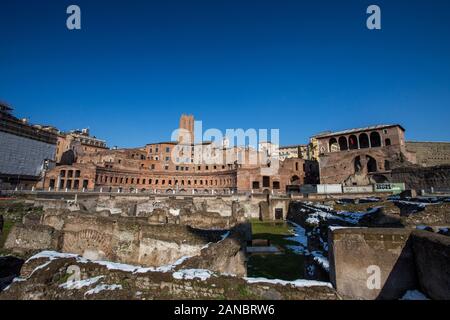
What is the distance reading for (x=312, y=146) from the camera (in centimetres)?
8700

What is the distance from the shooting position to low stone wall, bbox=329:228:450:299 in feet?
18.2

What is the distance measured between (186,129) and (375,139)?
213ft

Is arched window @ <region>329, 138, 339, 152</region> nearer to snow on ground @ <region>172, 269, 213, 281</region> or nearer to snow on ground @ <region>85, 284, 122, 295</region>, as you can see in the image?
snow on ground @ <region>172, 269, 213, 281</region>

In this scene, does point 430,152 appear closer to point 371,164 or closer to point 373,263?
point 371,164

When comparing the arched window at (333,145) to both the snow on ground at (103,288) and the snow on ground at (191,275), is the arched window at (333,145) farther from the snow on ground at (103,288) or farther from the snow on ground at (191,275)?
the snow on ground at (103,288)

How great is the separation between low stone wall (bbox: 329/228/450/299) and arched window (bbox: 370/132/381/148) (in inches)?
2090

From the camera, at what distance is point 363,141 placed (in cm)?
5381

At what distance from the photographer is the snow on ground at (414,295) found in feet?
17.1

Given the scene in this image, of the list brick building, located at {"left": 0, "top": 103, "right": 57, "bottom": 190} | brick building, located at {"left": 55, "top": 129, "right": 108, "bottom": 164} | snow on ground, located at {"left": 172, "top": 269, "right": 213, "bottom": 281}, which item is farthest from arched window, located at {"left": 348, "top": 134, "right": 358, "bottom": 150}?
brick building, located at {"left": 55, "top": 129, "right": 108, "bottom": 164}

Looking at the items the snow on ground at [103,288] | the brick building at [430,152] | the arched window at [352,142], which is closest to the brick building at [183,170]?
the arched window at [352,142]

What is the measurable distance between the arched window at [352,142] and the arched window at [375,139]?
315cm
